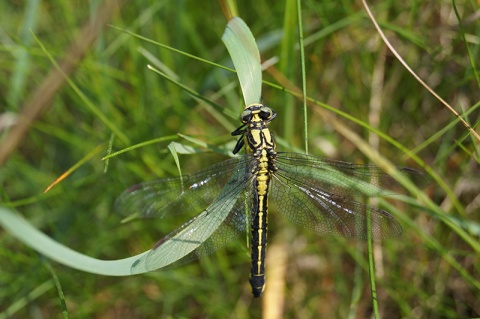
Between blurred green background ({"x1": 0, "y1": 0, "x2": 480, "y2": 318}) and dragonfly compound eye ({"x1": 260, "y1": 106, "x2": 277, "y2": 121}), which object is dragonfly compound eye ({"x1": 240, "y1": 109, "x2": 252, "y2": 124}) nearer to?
dragonfly compound eye ({"x1": 260, "y1": 106, "x2": 277, "y2": 121})

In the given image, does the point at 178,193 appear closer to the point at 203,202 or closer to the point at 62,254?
the point at 203,202

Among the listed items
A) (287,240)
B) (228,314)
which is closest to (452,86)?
(287,240)

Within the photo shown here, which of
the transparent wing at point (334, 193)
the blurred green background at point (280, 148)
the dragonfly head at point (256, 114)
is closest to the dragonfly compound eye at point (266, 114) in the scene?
the dragonfly head at point (256, 114)

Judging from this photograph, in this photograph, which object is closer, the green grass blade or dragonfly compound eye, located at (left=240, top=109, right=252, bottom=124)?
the green grass blade

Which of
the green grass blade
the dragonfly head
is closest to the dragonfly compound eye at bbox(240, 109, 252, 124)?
the dragonfly head

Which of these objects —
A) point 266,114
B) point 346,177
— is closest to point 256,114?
point 266,114

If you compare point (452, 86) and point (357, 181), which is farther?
point (452, 86)

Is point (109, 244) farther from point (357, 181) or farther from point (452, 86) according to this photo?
point (452, 86)
